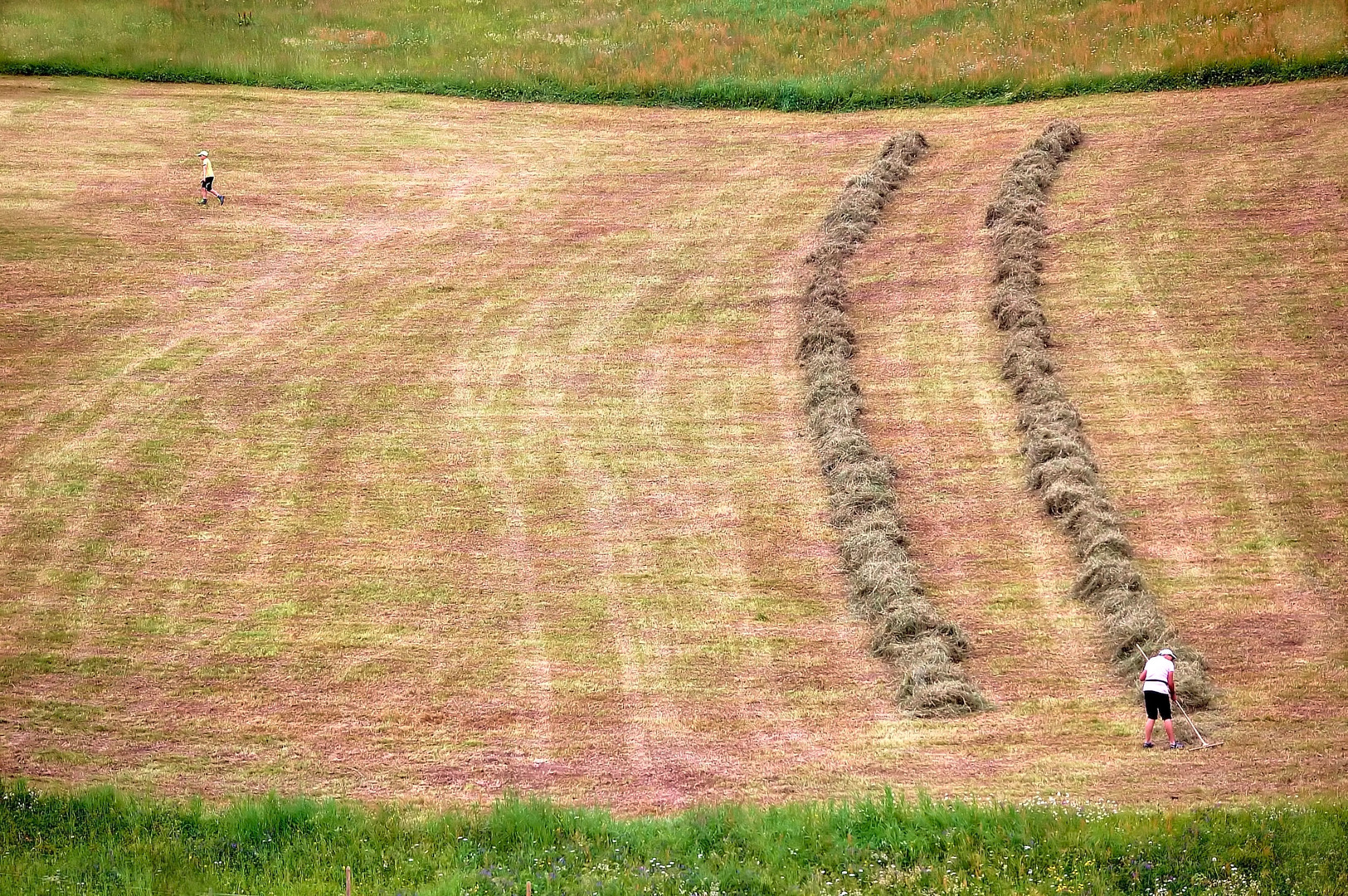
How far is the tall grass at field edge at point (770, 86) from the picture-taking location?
1561 inches

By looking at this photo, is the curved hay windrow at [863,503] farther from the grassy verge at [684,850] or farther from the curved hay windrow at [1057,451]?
the grassy verge at [684,850]

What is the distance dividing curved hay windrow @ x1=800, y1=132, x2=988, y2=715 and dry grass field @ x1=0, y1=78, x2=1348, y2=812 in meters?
0.38

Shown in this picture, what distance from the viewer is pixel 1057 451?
2370 cm

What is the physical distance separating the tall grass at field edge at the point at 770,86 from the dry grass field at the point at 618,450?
1053mm

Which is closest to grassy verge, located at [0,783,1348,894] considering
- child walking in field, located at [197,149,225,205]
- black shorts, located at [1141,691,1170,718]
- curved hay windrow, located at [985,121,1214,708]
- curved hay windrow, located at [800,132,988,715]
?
black shorts, located at [1141,691,1170,718]

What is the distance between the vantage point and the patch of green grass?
4078 centimetres

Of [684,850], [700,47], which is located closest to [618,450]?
[684,850]

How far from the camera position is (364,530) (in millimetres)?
23266

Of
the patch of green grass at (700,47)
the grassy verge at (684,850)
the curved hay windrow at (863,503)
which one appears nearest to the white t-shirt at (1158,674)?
the curved hay windrow at (863,503)

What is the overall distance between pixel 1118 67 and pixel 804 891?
3284cm

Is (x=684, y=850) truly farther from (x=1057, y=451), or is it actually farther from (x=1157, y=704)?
(x=1057, y=451)

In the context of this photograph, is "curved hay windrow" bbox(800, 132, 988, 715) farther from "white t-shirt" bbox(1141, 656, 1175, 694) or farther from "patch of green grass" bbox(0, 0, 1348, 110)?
"patch of green grass" bbox(0, 0, 1348, 110)

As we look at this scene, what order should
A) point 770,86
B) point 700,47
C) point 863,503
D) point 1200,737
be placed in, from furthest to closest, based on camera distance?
point 700,47 → point 770,86 → point 863,503 → point 1200,737

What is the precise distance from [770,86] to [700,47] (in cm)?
359
